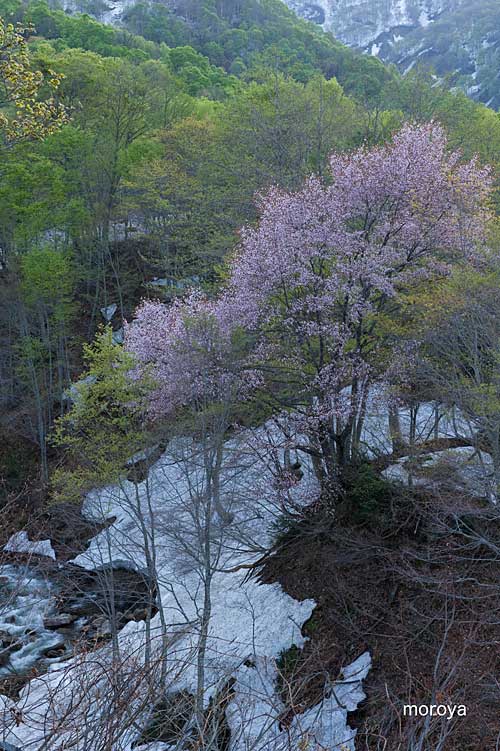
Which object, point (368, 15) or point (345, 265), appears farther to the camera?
point (368, 15)

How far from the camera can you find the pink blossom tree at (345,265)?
11.3 meters

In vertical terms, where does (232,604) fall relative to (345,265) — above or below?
below

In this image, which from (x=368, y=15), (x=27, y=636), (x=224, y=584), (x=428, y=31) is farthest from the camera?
(x=368, y=15)

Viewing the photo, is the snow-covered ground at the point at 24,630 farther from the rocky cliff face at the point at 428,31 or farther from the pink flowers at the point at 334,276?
the rocky cliff face at the point at 428,31

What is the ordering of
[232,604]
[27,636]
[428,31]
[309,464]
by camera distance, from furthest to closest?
[428,31] → [309,464] → [27,636] → [232,604]

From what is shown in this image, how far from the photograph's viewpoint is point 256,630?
36.7 ft

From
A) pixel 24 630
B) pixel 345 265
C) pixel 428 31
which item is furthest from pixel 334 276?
pixel 428 31

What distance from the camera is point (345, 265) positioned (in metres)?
11.3

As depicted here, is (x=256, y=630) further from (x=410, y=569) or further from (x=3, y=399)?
(x=3, y=399)

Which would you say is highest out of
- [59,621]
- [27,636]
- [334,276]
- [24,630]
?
[334,276]

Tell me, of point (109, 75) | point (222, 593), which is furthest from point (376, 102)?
point (222, 593)

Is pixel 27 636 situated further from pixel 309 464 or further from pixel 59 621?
pixel 309 464

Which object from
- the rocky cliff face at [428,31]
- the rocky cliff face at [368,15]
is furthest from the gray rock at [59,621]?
the rocky cliff face at [368,15]

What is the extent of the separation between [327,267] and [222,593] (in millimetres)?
7268
